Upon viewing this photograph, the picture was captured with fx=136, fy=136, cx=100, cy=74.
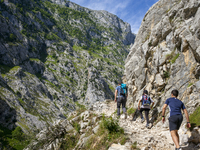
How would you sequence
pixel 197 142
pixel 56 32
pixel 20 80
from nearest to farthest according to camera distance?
pixel 197 142
pixel 20 80
pixel 56 32

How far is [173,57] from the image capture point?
11.7 m

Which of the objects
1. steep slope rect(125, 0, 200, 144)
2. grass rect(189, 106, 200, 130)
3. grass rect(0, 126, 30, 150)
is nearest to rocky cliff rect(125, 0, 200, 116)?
steep slope rect(125, 0, 200, 144)

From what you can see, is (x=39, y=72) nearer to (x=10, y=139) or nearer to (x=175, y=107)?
(x=10, y=139)

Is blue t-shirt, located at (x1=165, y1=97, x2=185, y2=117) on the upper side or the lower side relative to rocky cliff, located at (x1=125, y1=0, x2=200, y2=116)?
lower

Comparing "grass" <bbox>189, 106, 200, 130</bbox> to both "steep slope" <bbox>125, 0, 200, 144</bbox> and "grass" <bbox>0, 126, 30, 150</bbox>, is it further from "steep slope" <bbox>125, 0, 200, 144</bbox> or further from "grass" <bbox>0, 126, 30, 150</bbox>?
"grass" <bbox>0, 126, 30, 150</bbox>

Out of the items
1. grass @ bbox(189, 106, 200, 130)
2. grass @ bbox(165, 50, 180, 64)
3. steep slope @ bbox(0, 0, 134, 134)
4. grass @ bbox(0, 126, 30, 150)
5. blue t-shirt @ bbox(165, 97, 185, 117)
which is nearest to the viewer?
blue t-shirt @ bbox(165, 97, 185, 117)

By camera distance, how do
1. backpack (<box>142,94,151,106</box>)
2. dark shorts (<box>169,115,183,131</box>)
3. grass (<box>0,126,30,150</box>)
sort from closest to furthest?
dark shorts (<box>169,115,183,131</box>) → backpack (<box>142,94,151,106</box>) → grass (<box>0,126,30,150</box>)

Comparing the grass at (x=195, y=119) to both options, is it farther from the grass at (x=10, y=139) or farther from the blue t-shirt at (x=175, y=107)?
the grass at (x=10, y=139)

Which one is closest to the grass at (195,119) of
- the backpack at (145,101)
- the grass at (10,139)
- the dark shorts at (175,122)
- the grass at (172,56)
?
the dark shorts at (175,122)

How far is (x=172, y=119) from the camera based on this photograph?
588cm

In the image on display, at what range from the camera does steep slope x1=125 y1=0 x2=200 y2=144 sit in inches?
365

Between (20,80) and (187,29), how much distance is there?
11244cm

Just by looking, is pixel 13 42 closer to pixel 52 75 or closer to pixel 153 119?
pixel 52 75

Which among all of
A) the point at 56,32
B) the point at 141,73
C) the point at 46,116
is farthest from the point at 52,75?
the point at 141,73
